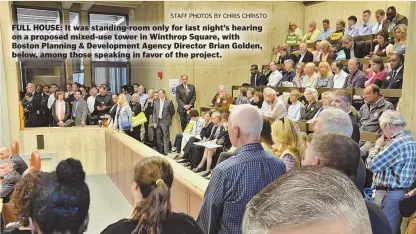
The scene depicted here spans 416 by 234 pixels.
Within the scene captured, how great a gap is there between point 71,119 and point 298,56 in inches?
190

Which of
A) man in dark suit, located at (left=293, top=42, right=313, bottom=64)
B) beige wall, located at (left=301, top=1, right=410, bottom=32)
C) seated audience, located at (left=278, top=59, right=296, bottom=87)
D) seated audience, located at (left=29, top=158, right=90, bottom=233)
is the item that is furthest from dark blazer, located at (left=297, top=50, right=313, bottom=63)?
seated audience, located at (left=29, top=158, right=90, bottom=233)

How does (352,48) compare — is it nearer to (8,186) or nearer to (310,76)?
(310,76)

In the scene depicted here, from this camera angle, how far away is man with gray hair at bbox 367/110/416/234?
2346mm

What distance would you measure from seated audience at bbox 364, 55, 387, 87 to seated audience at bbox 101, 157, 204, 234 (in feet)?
12.6

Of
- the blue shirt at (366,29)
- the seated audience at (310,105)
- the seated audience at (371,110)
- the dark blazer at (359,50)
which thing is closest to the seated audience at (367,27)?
the blue shirt at (366,29)

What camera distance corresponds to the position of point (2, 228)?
252 centimetres

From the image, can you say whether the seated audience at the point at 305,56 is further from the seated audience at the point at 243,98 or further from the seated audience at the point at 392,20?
the seated audience at the point at 392,20

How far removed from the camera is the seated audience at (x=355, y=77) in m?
4.82

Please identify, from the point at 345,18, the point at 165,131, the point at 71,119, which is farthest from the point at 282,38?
the point at 71,119

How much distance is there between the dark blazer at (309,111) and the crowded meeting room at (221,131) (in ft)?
0.10

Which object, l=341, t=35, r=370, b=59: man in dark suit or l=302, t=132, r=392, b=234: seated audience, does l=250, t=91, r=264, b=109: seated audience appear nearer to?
l=341, t=35, r=370, b=59: man in dark suit

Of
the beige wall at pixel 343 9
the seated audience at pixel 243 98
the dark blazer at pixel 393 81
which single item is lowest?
the seated audience at pixel 243 98

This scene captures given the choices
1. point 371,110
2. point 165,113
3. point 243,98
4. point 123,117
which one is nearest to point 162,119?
point 165,113

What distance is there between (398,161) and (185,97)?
5.89 m
